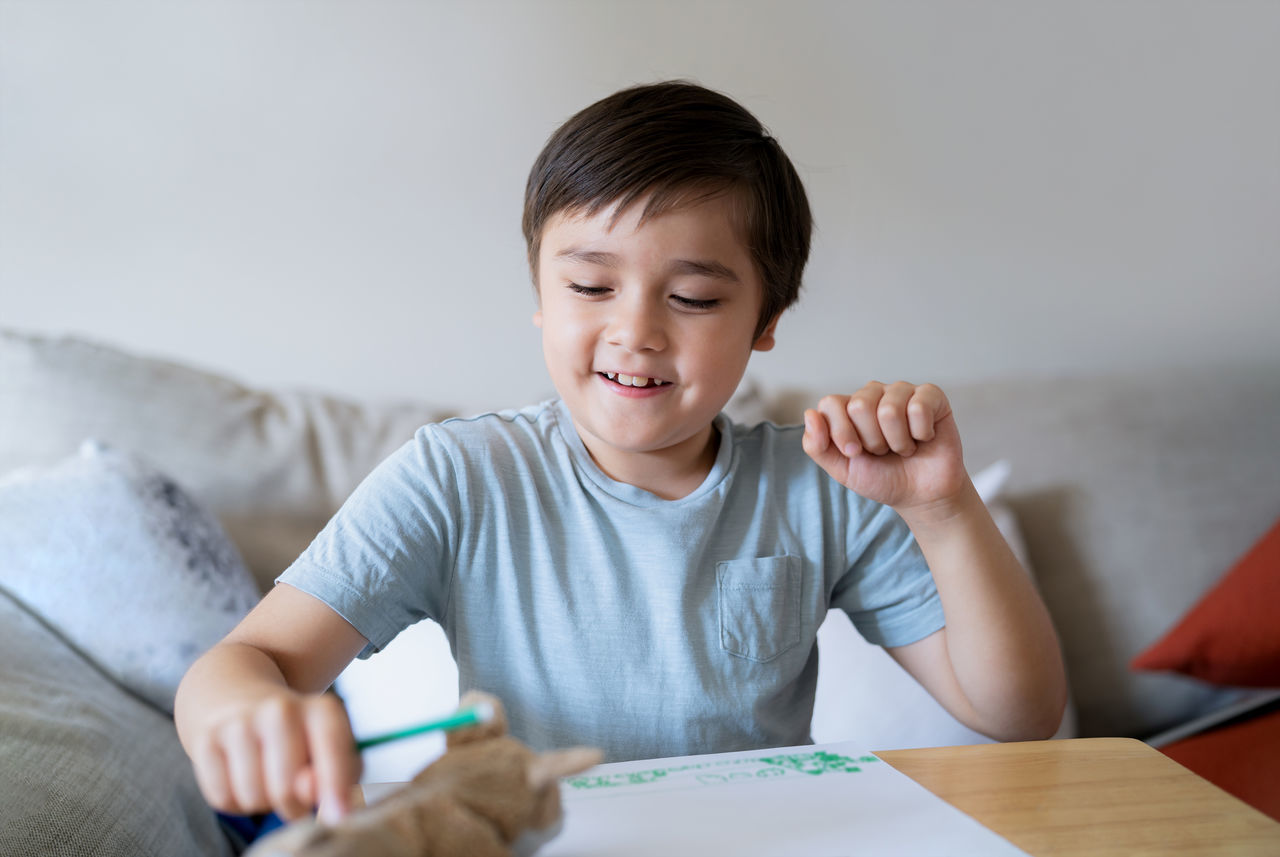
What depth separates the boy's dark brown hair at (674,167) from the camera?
747 millimetres

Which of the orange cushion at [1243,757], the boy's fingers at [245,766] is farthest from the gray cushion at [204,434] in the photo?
the orange cushion at [1243,757]

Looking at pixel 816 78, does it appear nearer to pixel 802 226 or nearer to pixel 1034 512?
pixel 1034 512

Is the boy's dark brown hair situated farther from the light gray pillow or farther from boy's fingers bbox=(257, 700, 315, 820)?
the light gray pillow

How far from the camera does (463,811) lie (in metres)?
0.37

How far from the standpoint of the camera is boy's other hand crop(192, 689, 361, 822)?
391 millimetres

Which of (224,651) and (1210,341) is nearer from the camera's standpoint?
(224,651)

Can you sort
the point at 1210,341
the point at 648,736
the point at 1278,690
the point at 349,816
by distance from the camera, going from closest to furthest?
the point at 349,816 < the point at 648,736 < the point at 1278,690 < the point at 1210,341

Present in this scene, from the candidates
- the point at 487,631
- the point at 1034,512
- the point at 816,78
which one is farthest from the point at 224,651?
the point at 816,78

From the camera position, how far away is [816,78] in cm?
168

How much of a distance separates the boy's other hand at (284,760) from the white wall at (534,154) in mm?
1287

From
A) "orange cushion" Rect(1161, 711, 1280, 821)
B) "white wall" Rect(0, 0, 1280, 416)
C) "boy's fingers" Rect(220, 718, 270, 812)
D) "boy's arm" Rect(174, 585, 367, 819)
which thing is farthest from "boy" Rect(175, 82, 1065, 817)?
"white wall" Rect(0, 0, 1280, 416)

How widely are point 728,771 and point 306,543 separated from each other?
0.90 meters

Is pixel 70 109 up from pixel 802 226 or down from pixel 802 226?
up

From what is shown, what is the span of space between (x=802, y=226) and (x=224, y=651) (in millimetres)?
581
